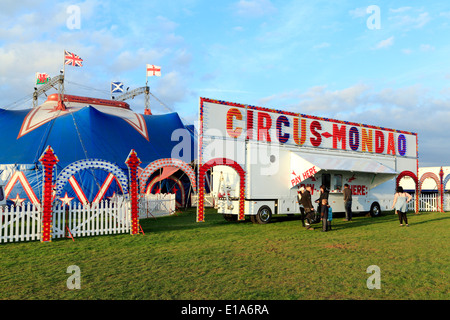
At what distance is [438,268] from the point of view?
703 cm

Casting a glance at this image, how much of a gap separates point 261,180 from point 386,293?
9692mm

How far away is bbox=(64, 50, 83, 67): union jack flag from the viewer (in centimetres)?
2520

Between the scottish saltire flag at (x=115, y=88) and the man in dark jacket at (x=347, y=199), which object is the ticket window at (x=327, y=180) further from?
the scottish saltire flag at (x=115, y=88)

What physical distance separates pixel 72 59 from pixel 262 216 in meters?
19.1

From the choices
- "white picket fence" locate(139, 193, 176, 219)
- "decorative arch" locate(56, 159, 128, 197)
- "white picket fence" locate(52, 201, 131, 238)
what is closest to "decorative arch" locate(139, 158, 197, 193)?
"white picket fence" locate(139, 193, 176, 219)

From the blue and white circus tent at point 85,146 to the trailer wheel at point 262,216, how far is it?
17.8ft

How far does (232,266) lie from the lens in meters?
7.16

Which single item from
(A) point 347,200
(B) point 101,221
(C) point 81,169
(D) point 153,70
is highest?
(D) point 153,70

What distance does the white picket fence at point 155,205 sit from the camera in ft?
58.4

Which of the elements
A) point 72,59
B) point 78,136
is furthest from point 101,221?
point 72,59

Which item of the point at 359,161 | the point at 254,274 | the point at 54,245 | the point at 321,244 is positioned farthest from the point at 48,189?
the point at 359,161

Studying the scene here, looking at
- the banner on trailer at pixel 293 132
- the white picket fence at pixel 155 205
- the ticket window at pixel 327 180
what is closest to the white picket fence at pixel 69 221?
the white picket fence at pixel 155 205

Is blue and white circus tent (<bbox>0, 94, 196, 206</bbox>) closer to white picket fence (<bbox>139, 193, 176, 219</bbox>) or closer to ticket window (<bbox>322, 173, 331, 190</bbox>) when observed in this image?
white picket fence (<bbox>139, 193, 176, 219</bbox>)

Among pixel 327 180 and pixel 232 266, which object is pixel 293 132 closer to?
pixel 327 180
